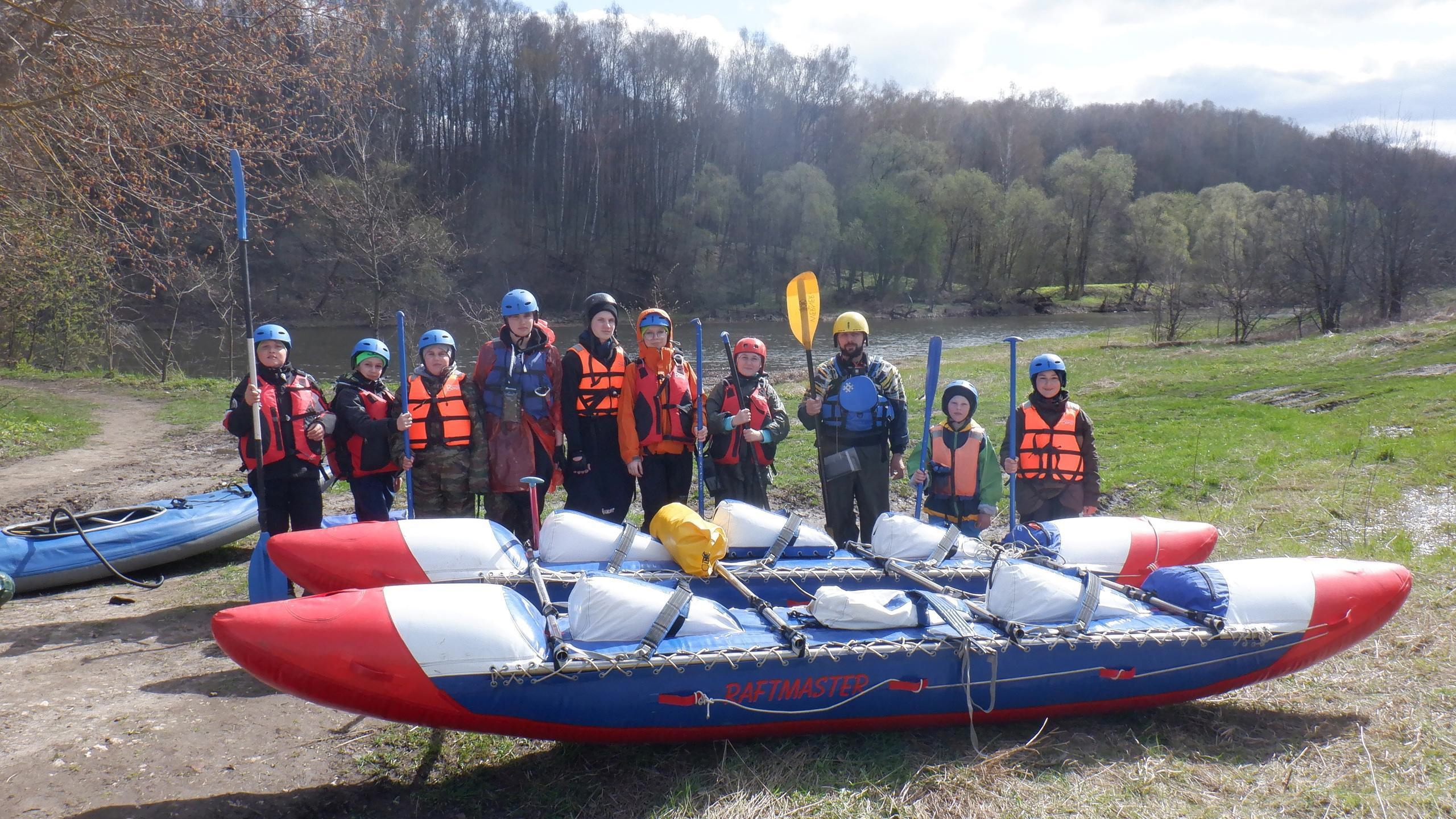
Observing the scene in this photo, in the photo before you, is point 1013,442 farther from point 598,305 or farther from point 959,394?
point 598,305

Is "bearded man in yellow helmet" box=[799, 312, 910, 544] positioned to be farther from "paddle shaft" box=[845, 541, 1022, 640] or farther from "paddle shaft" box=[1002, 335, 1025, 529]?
"paddle shaft" box=[1002, 335, 1025, 529]

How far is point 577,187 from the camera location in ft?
151

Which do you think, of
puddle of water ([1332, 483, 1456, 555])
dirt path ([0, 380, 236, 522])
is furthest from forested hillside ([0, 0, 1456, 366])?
puddle of water ([1332, 483, 1456, 555])

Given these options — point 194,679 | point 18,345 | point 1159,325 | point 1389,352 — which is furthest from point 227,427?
point 1159,325

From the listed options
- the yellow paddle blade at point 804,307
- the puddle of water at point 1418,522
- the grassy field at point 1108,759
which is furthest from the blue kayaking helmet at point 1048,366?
the puddle of water at point 1418,522

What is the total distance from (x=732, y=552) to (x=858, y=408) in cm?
119

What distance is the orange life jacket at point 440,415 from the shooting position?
5078mm

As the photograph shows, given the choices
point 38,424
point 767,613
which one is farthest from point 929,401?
point 38,424

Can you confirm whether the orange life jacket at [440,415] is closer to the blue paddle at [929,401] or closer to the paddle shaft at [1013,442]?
the blue paddle at [929,401]

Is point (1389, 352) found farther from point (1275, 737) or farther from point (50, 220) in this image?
point (50, 220)

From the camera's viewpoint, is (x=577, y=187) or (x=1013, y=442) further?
(x=577, y=187)

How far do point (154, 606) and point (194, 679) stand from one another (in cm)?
148

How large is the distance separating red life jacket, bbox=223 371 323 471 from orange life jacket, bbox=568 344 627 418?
4.91ft

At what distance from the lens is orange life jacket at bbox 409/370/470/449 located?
5.08m
